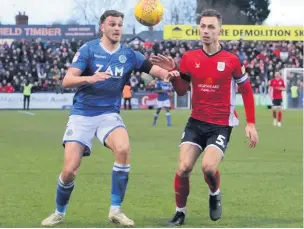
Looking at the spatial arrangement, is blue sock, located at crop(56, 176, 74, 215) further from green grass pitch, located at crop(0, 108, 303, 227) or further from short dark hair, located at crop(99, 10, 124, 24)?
short dark hair, located at crop(99, 10, 124, 24)

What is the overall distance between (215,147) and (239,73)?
35.3 inches

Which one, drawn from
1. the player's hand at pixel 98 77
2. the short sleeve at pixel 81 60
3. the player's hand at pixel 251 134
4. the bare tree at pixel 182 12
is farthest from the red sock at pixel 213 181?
the bare tree at pixel 182 12

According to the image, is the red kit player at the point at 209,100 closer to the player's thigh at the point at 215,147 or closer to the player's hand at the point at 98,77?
the player's thigh at the point at 215,147

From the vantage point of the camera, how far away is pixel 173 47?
5659 cm

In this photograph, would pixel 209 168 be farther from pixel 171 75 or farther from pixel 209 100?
pixel 171 75

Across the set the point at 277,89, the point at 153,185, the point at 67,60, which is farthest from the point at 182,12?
the point at 153,185

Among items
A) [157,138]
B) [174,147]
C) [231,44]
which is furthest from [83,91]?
[231,44]

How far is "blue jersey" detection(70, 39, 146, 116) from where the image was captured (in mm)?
9148

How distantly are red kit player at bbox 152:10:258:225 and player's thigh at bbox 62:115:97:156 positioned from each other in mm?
1038

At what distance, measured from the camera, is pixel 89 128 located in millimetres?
9188

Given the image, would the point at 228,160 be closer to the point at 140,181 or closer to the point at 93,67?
the point at 140,181

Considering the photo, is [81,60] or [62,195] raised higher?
[81,60]

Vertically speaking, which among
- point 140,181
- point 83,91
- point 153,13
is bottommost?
point 140,181

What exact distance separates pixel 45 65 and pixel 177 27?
1313 cm
